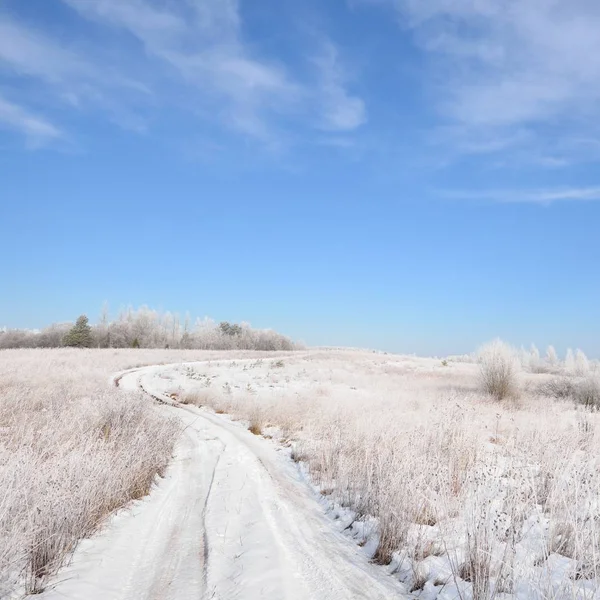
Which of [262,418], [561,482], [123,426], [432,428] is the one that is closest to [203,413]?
[262,418]

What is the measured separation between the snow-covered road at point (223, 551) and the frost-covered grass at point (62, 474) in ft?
0.84

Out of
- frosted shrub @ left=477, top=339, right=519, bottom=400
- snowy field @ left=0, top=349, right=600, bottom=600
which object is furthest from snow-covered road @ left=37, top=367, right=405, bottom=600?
frosted shrub @ left=477, top=339, right=519, bottom=400

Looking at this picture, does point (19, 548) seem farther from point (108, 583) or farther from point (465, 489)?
point (465, 489)

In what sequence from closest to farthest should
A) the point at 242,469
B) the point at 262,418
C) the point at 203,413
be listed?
the point at 242,469 → the point at 262,418 → the point at 203,413

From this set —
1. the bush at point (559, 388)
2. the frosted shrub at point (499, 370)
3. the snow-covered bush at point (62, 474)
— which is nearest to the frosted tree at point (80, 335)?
the frosted shrub at point (499, 370)

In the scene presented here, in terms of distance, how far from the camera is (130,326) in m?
94.6

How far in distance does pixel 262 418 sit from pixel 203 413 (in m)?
2.95

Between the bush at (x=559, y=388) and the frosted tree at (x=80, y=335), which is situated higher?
the frosted tree at (x=80, y=335)

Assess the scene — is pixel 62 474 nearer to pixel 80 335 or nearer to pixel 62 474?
pixel 62 474

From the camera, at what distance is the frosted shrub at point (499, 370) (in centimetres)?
2273

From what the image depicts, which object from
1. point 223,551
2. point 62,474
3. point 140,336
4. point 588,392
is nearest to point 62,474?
point 62,474

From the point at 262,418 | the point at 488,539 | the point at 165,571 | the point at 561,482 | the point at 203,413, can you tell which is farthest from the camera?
the point at 203,413

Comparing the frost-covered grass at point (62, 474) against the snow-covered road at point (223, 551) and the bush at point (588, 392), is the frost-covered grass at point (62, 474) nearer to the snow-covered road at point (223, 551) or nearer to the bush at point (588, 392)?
the snow-covered road at point (223, 551)

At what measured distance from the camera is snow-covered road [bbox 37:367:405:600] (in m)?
3.88
